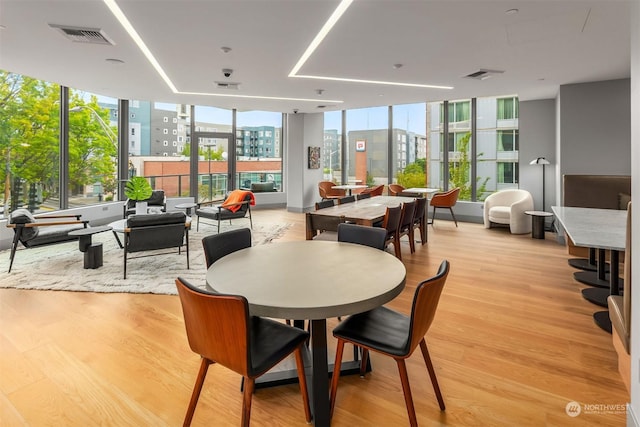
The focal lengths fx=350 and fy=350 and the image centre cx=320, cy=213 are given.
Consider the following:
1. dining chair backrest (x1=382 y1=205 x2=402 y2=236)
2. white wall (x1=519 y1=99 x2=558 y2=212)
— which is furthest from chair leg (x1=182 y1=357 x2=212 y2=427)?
white wall (x1=519 y1=99 x2=558 y2=212)

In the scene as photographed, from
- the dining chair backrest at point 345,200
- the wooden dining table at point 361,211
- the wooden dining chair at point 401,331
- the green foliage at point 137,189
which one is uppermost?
the green foliage at point 137,189

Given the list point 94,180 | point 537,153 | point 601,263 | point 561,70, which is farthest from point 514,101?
point 94,180

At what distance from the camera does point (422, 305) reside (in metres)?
1.59

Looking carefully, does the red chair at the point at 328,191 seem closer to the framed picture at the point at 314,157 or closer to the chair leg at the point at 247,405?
the framed picture at the point at 314,157

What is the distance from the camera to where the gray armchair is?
4039 mm

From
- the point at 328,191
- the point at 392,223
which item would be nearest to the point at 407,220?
the point at 392,223

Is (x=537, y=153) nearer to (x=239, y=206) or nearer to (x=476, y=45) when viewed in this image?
(x=476, y=45)

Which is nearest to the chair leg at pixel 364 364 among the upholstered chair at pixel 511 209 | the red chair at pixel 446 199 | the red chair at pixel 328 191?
the upholstered chair at pixel 511 209

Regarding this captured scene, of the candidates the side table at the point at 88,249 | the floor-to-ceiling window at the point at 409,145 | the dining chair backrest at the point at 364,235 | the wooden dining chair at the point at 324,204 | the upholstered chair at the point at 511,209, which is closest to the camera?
the dining chair backrest at the point at 364,235

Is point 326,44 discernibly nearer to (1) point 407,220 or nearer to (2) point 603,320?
(1) point 407,220

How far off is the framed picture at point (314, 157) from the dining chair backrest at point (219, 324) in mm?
8656

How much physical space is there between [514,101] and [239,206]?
649cm

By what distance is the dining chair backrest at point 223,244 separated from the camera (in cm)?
224

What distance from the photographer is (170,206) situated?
8.83 m
